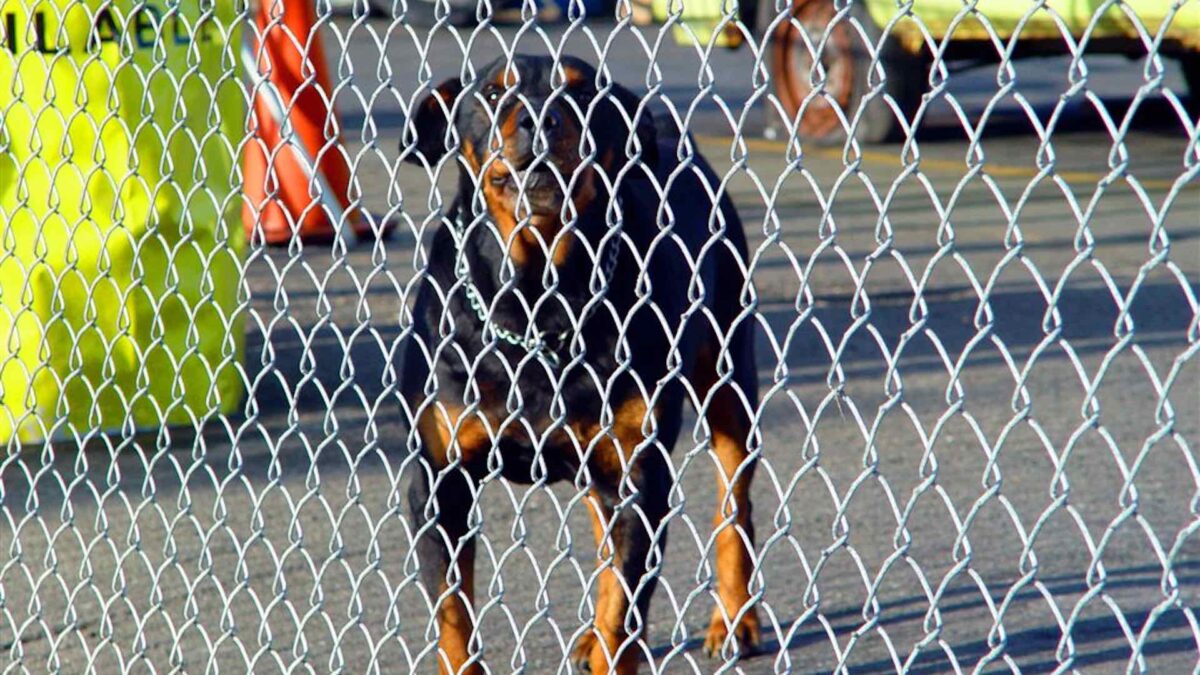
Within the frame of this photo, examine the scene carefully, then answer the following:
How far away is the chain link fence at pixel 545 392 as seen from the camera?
2.48 m

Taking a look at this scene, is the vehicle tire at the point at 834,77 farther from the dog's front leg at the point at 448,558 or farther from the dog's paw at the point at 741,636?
the dog's front leg at the point at 448,558

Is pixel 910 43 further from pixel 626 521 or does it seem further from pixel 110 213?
pixel 626 521

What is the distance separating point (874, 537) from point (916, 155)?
2612 mm

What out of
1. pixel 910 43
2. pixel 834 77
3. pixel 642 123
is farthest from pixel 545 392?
pixel 834 77

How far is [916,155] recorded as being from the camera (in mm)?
2043

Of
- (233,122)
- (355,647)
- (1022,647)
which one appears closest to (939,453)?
(1022,647)

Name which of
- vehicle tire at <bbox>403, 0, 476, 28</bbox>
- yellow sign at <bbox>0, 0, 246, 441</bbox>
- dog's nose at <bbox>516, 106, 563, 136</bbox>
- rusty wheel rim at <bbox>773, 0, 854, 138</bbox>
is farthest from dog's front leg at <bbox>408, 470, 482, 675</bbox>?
vehicle tire at <bbox>403, 0, 476, 28</bbox>

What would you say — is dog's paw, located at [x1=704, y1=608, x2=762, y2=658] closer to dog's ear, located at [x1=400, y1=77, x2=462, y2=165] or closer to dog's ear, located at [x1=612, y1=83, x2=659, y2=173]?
dog's ear, located at [x1=612, y1=83, x2=659, y2=173]

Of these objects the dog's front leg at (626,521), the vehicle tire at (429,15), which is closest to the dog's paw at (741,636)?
the dog's front leg at (626,521)

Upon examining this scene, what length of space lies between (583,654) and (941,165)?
760cm

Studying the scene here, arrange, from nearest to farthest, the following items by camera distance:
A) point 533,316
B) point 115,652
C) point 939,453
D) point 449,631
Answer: point 533,316 → point 449,631 → point 115,652 → point 939,453

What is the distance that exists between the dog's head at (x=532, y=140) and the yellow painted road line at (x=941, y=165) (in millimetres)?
7018

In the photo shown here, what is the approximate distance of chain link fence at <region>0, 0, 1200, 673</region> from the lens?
97.6 inches

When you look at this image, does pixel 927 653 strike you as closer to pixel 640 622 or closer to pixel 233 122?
pixel 640 622
